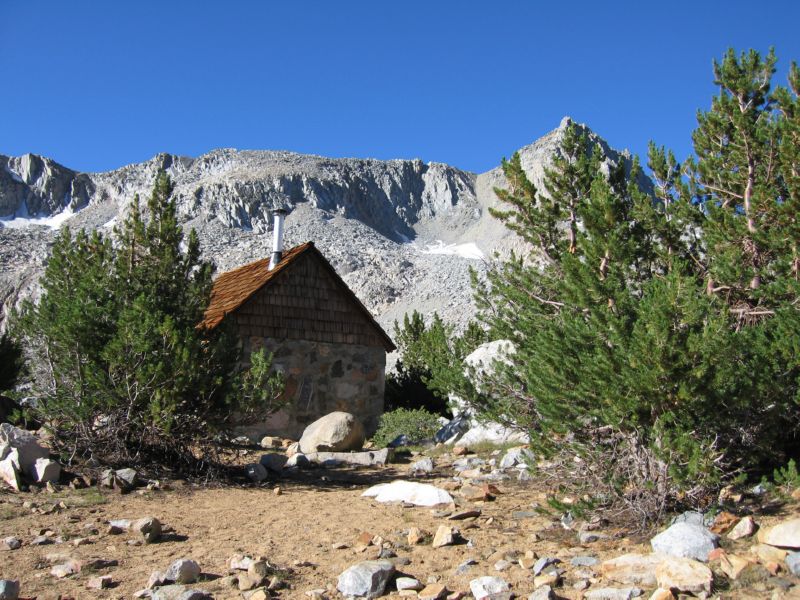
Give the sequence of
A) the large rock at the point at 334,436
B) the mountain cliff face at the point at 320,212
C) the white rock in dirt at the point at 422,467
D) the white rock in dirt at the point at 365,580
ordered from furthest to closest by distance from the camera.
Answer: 1. the mountain cliff face at the point at 320,212
2. the large rock at the point at 334,436
3. the white rock in dirt at the point at 422,467
4. the white rock in dirt at the point at 365,580

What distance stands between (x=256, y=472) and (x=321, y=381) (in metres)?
6.00

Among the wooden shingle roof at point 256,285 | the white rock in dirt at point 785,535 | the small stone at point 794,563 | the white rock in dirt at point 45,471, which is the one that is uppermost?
the wooden shingle roof at point 256,285

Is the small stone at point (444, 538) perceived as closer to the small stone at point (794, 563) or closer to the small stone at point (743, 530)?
the small stone at point (743, 530)

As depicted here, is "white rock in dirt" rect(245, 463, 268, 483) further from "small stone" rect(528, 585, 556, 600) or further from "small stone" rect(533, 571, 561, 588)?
"small stone" rect(528, 585, 556, 600)

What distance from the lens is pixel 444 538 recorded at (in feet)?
19.0

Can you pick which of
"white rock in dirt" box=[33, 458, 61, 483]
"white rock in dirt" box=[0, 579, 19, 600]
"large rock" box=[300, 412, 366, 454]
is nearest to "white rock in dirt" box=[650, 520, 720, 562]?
"white rock in dirt" box=[0, 579, 19, 600]

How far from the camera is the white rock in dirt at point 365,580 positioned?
463 cm

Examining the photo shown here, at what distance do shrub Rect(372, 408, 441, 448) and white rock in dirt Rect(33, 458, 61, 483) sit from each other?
6.92 m

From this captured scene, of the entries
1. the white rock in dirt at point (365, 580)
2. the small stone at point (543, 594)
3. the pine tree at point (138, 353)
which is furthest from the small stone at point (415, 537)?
the pine tree at point (138, 353)

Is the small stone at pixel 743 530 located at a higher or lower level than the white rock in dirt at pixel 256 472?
higher

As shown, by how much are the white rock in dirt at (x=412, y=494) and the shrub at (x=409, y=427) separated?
545 cm

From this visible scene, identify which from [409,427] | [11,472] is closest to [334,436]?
[409,427]

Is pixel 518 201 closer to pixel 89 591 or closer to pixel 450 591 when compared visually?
pixel 450 591

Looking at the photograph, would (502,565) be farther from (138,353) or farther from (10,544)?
(138,353)
